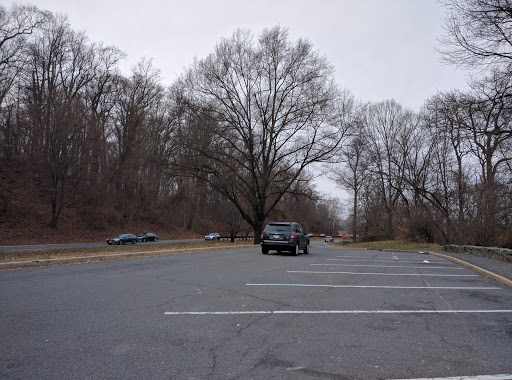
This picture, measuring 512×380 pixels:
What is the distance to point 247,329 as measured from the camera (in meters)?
5.15

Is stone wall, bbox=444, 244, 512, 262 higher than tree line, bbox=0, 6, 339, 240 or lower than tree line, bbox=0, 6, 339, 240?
lower

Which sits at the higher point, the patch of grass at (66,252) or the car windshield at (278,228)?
the car windshield at (278,228)

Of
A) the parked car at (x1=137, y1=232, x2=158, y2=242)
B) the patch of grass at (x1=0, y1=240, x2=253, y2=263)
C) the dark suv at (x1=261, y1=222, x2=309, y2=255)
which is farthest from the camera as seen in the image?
the parked car at (x1=137, y1=232, x2=158, y2=242)

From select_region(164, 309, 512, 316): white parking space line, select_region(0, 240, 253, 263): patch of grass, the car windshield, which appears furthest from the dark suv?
select_region(164, 309, 512, 316): white parking space line

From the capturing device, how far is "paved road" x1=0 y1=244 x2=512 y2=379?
3805 mm

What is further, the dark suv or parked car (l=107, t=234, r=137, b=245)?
parked car (l=107, t=234, r=137, b=245)

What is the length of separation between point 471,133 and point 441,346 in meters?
11.8

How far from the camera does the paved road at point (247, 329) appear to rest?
380cm

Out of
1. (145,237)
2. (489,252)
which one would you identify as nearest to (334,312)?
(489,252)

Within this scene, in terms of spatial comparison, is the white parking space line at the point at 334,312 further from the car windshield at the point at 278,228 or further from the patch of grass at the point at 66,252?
the car windshield at the point at 278,228

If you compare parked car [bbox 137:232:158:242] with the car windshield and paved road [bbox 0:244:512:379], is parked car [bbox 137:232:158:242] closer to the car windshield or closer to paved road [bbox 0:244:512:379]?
the car windshield

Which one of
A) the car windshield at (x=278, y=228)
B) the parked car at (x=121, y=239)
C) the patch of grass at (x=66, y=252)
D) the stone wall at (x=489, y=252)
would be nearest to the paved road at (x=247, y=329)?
the patch of grass at (x=66, y=252)

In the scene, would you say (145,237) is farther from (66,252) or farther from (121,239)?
(66,252)

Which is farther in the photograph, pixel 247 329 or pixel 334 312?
pixel 334 312
